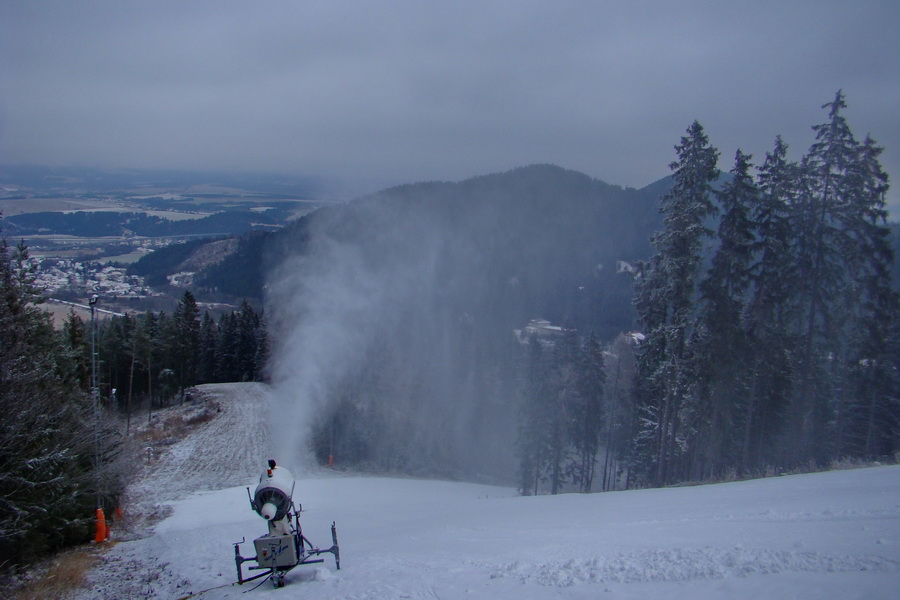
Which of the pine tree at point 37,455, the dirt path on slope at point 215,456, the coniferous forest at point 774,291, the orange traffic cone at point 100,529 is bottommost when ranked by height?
the dirt path on slope at point 215,456

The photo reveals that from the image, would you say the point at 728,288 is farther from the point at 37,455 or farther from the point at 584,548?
the point at 37,455

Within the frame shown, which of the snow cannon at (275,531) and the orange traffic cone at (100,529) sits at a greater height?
the snow cannon at (275,531)

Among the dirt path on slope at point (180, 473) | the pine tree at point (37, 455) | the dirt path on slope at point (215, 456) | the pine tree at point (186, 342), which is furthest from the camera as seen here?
the pine tree at point (186, 342)

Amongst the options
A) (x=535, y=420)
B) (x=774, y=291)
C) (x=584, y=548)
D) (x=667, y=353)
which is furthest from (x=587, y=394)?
(x=584, y=548)

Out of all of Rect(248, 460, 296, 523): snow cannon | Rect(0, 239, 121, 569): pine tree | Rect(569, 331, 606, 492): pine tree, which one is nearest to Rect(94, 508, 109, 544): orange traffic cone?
Rect(0, 239, 121, 569): pine tree

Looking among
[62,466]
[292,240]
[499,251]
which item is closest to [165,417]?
[62,466]

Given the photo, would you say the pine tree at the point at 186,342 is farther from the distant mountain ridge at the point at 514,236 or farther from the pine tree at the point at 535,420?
the pine tree at the point at 535,420

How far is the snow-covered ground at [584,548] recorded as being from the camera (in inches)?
222

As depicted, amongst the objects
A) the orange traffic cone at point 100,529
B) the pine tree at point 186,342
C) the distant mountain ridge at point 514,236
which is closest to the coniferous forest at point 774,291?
the orange traffic cone at point 100,529

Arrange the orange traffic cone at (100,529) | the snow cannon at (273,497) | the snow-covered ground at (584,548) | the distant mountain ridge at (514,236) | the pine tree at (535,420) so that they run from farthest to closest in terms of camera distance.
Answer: the distant mountain ridge at (514,236) < the pine tree at (535,420) < the orange traffic cone at (100,529) < the snow cannon at (273,497) < the snow-covered ground at (584,548)

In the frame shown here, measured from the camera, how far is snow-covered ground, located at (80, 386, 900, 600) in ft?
18.5

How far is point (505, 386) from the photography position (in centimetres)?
5175

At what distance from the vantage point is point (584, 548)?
764 centimetres

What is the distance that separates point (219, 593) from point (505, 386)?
4438 cm
